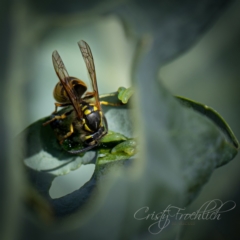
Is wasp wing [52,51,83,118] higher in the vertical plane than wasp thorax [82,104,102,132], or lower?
higher

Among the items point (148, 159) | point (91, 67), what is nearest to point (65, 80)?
point (91, 67)

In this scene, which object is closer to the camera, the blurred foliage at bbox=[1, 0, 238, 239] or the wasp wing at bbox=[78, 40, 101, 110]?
the blurred foliage at bbox=[1, 0, 238, 239]

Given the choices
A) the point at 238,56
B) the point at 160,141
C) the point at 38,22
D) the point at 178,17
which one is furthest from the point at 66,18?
the point at 160,141

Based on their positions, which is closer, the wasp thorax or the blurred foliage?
the blurred foliage

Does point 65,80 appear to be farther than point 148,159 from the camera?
Yes

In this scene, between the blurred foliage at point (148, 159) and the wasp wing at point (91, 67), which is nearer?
the blurred foliage at point (148, 159)

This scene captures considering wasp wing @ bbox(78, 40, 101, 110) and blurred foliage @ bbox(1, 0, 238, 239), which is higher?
wasp wing @ bbox(78, 40, 101, 110)

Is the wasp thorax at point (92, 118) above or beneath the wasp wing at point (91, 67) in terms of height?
beneath

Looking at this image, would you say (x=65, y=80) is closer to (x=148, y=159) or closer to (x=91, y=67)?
(x=91, y=67)
